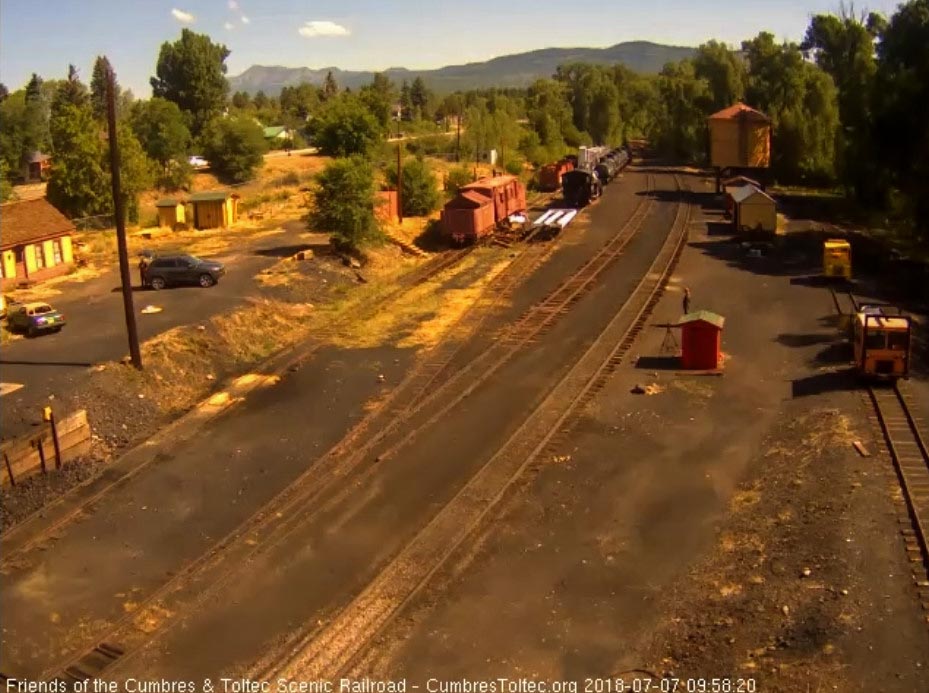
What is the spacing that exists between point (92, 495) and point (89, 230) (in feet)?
113

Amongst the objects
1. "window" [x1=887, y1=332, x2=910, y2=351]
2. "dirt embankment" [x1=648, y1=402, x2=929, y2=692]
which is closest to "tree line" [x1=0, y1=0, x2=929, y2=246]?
"window" [x1=887, y1=332, x2=910, y2=351]

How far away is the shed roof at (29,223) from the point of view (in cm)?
3559

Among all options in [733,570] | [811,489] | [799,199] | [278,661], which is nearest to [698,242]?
[799,199]

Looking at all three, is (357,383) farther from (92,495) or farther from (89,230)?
(89,230)

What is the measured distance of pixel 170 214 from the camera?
50625 mm

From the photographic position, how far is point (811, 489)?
17734 mm

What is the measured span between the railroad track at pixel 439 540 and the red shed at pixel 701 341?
2108 millimetres

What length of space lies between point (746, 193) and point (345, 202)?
21102 mm

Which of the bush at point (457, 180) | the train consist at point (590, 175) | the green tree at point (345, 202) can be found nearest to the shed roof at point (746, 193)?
the train consist at point (590, 175)

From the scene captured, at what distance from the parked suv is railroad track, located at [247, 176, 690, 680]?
15.7 m

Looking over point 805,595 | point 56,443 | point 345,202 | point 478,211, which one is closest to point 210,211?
point 345,202

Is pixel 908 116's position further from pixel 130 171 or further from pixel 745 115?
pixel 130 171

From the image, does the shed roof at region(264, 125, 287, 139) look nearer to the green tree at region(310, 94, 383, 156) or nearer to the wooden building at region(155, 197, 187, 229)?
the green tree at region(310, 94, 383, 156)

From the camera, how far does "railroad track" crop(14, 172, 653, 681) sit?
1360 centimetres
